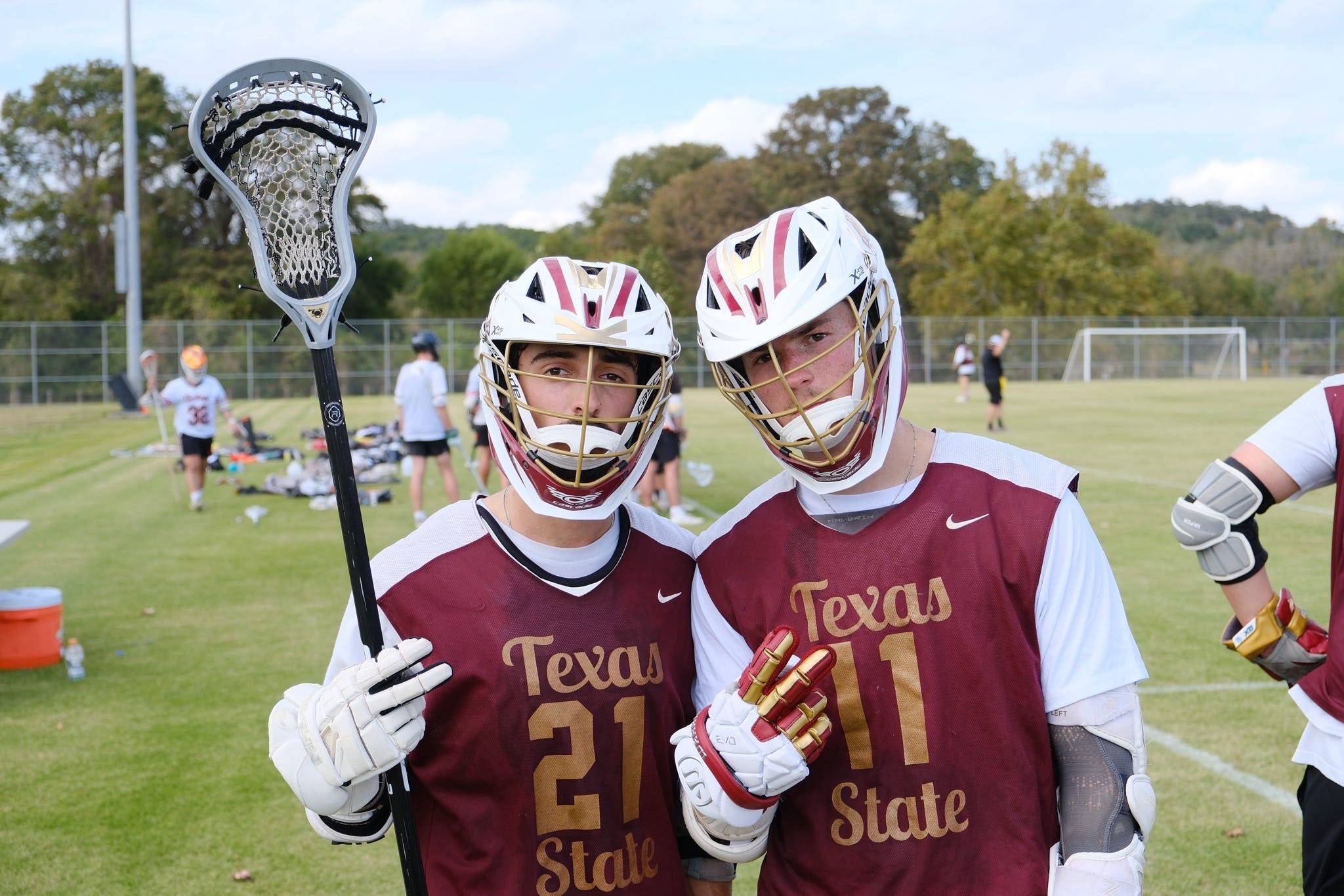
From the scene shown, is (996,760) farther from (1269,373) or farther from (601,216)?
(601,216)

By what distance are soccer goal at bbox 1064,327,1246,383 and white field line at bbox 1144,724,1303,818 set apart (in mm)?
51215

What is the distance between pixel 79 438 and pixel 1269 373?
51348mm

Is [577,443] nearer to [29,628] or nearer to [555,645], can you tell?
[555,645]

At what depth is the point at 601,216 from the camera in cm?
10675

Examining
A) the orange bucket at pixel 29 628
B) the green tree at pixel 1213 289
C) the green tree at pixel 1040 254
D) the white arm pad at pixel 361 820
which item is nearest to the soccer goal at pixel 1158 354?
the green tree at pixel 1040 254

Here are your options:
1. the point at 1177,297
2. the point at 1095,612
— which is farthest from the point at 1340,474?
the point at 1177,297

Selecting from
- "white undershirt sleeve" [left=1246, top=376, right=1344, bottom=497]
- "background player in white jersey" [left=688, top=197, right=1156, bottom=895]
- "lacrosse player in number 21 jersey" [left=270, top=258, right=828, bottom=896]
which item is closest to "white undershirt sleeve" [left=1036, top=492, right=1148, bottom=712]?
"background player in white jersey" [left=688, top=197, right=1156, bottom=895]

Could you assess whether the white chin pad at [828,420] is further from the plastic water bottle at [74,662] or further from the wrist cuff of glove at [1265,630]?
the plastic water bottle at [74,662]

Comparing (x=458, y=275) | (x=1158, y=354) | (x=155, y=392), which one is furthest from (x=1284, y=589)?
(x=458, y=275)

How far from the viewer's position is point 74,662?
8305 mm

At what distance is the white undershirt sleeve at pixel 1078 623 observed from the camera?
2.46 meters

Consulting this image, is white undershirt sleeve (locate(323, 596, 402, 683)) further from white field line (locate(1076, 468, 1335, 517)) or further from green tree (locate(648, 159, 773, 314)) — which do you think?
green tree (locate(648, 159, 773, 314))

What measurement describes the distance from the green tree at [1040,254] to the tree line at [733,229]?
110 millimetres

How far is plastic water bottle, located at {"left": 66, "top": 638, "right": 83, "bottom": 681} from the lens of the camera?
8.26 metres
